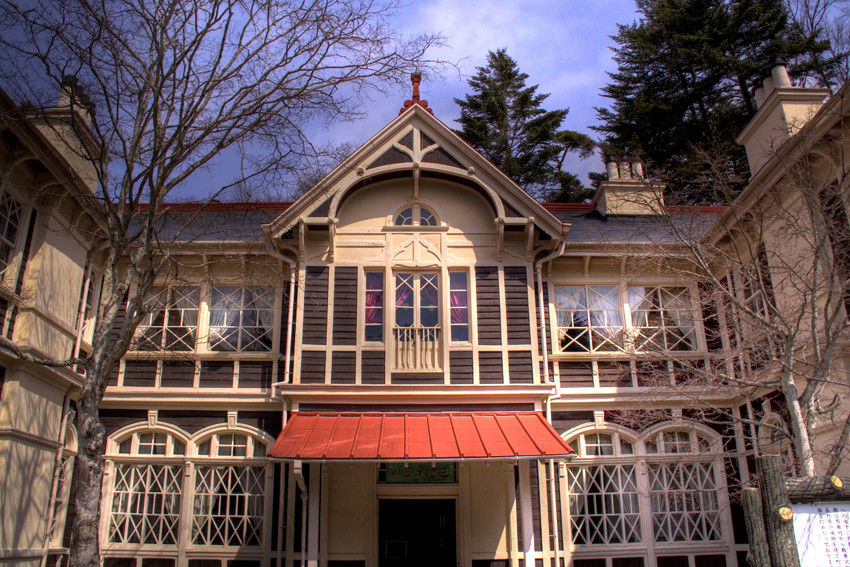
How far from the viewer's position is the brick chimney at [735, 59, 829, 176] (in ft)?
41.7

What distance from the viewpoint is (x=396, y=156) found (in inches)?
535

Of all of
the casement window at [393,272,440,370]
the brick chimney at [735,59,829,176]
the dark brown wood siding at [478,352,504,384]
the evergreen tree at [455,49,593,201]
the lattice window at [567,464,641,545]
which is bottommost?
the lattice window at [567,464,641,545]

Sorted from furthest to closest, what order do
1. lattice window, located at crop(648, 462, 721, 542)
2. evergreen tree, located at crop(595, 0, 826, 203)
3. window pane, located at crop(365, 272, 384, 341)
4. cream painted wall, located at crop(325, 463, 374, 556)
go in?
evergreen tree, located at crop(595, 0, 826, 203)
window pane, located at crop(365, 272, 384, 341)
lattice window, located at crop(648, 462, 721, 542)
cream painted wall, located at crop(325, 463, 374, 556)

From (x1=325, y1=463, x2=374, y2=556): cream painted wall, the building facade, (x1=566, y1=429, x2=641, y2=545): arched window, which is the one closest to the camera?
the building facade

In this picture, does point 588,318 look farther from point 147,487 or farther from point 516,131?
point 516,131

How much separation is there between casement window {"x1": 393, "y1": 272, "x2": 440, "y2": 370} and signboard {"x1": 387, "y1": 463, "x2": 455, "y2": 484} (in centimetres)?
186

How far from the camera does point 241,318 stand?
13969 millimetres

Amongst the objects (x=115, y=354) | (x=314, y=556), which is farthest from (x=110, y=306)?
(x=314, y=556)

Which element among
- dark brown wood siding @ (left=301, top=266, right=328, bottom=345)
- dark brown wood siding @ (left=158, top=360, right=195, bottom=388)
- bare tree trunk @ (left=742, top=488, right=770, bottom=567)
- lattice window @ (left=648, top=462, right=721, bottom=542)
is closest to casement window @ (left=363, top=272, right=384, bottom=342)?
dark brown wood siding @ (left=301, top=266, right=328, bottom=345)

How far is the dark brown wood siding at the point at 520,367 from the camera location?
12.6 m

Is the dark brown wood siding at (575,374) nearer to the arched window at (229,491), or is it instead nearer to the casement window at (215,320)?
the casement window at (215,320)

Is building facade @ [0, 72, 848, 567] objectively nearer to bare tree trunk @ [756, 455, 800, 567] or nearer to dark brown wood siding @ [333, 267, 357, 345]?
dark brown wood siding @ [333, 267, 357, 345]

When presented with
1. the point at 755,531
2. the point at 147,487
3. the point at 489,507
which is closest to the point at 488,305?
the point at 489,507

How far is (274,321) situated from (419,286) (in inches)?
122
